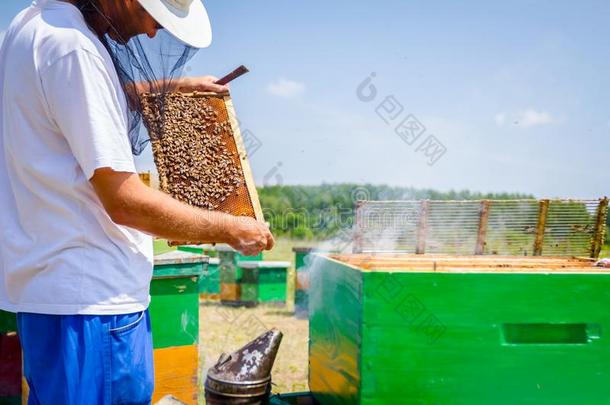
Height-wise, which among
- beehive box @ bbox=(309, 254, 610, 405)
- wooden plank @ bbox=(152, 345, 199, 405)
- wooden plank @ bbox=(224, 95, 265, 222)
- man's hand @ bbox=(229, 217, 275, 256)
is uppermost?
wooden plank @ bbox=(224, 95, 265, 222)

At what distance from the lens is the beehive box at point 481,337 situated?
5.54ft

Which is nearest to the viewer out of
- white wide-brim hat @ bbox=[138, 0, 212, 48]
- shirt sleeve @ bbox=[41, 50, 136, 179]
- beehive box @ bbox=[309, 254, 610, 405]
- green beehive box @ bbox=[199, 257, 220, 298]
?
shirt sleeve @ bbox=[41, 50, 136, 179]

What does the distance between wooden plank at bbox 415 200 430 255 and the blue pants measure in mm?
2941

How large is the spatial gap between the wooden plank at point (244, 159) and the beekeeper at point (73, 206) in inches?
19.6

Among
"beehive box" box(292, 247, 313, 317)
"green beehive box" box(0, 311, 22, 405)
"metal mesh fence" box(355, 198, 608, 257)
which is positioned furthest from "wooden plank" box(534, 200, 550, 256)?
"beehive box" box(292, 247, 313, 317)

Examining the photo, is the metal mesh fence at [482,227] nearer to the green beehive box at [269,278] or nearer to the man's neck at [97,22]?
the man's neck at [97,22]

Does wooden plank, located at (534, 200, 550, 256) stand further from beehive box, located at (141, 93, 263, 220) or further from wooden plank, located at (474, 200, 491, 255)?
beehive box, located at (141, 93, 263, 220)

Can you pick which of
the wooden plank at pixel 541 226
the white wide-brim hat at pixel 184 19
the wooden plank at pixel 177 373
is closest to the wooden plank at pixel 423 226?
the wooden plank at pixel 541 226

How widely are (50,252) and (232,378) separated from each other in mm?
1031

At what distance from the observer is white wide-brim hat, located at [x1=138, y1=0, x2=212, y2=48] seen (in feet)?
4.68

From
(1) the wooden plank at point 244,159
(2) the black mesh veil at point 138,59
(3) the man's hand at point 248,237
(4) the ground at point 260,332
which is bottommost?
(4) the ground at point 260,332

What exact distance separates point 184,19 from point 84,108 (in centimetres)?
48

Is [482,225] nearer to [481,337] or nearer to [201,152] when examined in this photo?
[481,337]

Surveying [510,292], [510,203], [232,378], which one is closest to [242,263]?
[510,203]
